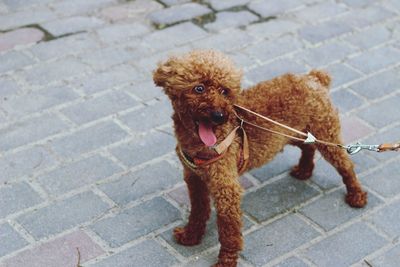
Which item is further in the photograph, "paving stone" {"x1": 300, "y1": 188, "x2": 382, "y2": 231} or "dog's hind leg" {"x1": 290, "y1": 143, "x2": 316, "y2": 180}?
"dog's hind leg" {"x1": 290, "y1": 143, "x2": 316, "y2": 180}

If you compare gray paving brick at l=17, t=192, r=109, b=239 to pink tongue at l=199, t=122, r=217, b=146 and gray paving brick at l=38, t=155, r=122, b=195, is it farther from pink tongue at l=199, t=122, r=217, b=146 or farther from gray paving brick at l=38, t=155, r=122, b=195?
pink tongue at l=199, t=122, r=217, b=146

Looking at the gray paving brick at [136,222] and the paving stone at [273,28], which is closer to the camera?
the gray paving brick at [136,222]

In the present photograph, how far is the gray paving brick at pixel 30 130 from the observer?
4.42 m

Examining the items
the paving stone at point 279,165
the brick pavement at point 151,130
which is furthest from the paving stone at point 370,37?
the paving stone at point 279,165

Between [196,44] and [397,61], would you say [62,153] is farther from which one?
[397,61]

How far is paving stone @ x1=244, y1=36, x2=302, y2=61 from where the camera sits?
5414 millimetres

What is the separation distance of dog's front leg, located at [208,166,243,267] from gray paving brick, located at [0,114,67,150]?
4.99 feet

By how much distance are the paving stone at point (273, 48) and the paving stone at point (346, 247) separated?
75.7 inches

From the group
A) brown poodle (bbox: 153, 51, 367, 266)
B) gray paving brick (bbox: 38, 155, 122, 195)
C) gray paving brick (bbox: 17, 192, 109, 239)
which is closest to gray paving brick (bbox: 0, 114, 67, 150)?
gray paving brick (bbox: 38, 155, 122, 195)

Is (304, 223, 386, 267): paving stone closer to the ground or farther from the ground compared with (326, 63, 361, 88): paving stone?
closer to the ground

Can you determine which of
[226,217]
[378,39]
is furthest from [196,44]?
[226,217]

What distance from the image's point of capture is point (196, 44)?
17.9 ft

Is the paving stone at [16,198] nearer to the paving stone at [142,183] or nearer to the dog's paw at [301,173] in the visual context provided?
the paving stone at [142,183]

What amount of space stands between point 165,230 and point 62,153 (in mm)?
952
